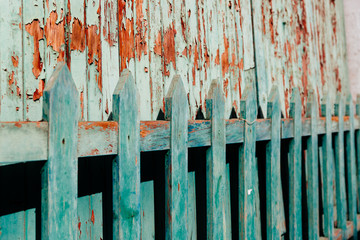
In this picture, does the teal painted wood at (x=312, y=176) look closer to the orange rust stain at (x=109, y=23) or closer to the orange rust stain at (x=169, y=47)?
the orange rust stain at (x=169, y=47)

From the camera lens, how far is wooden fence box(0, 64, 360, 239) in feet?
3.46

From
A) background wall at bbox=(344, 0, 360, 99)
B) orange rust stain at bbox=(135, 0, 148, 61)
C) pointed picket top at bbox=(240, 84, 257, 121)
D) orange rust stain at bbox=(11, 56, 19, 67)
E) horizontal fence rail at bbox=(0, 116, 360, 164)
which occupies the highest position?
background wall at bbox=(344, 0, 360, 99)

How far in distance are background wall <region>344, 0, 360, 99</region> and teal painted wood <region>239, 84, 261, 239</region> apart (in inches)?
111

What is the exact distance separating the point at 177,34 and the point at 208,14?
0.35m

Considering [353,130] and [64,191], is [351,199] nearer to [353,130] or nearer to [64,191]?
[353,130]

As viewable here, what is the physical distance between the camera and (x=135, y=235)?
4.28ft

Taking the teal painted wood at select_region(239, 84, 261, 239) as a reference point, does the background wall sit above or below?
above

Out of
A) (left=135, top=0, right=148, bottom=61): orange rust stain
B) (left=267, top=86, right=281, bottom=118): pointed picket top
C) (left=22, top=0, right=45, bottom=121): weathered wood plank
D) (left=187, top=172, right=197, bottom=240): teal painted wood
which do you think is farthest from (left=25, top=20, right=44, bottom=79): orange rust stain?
(left=267, top=86, right=281, bottom=118): pointed picket top

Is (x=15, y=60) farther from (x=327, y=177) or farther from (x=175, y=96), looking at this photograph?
(x=327, y=177)

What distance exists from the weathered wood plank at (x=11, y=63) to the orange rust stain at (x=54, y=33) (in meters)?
0.10

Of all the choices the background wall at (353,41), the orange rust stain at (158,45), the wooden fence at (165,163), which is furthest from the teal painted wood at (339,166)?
the orange rust stain at (158,45)

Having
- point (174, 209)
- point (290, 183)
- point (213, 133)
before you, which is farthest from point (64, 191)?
point (290, 183)

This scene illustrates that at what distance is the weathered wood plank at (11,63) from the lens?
117cm

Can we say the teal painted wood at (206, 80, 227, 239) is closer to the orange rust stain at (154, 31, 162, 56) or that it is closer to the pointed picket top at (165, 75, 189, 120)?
the pointed picket top at (165, 75, 189, 120)
